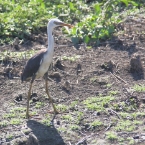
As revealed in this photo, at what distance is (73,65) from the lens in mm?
10977

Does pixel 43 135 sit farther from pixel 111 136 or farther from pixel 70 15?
pixel 70 15

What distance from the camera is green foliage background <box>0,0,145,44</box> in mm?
12164

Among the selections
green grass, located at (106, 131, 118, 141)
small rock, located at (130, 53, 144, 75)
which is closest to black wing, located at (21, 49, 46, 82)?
green grass, located at (106, 131, 118, 141)

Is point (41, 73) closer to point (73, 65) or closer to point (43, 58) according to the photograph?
point (43, 58)

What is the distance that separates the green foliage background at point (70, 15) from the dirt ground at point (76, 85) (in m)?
0.26

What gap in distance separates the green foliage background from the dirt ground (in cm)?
26

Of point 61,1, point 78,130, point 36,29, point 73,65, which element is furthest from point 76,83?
point 61,1

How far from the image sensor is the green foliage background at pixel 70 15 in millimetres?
12164

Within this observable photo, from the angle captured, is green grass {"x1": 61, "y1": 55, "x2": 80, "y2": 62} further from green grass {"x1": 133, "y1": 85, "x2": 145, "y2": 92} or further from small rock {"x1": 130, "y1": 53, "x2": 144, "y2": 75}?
green grass {"x1": 133, "y1": 85, "x2": 145, "y2": 92}

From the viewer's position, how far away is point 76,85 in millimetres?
10227

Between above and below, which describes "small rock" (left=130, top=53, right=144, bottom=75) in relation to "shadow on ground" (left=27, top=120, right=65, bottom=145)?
above

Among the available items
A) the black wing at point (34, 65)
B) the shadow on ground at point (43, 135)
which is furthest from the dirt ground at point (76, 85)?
the black wing at point (34, 65)

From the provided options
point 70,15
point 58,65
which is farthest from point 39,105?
point 70,15

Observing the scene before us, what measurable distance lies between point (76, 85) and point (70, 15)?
351 centimetres
